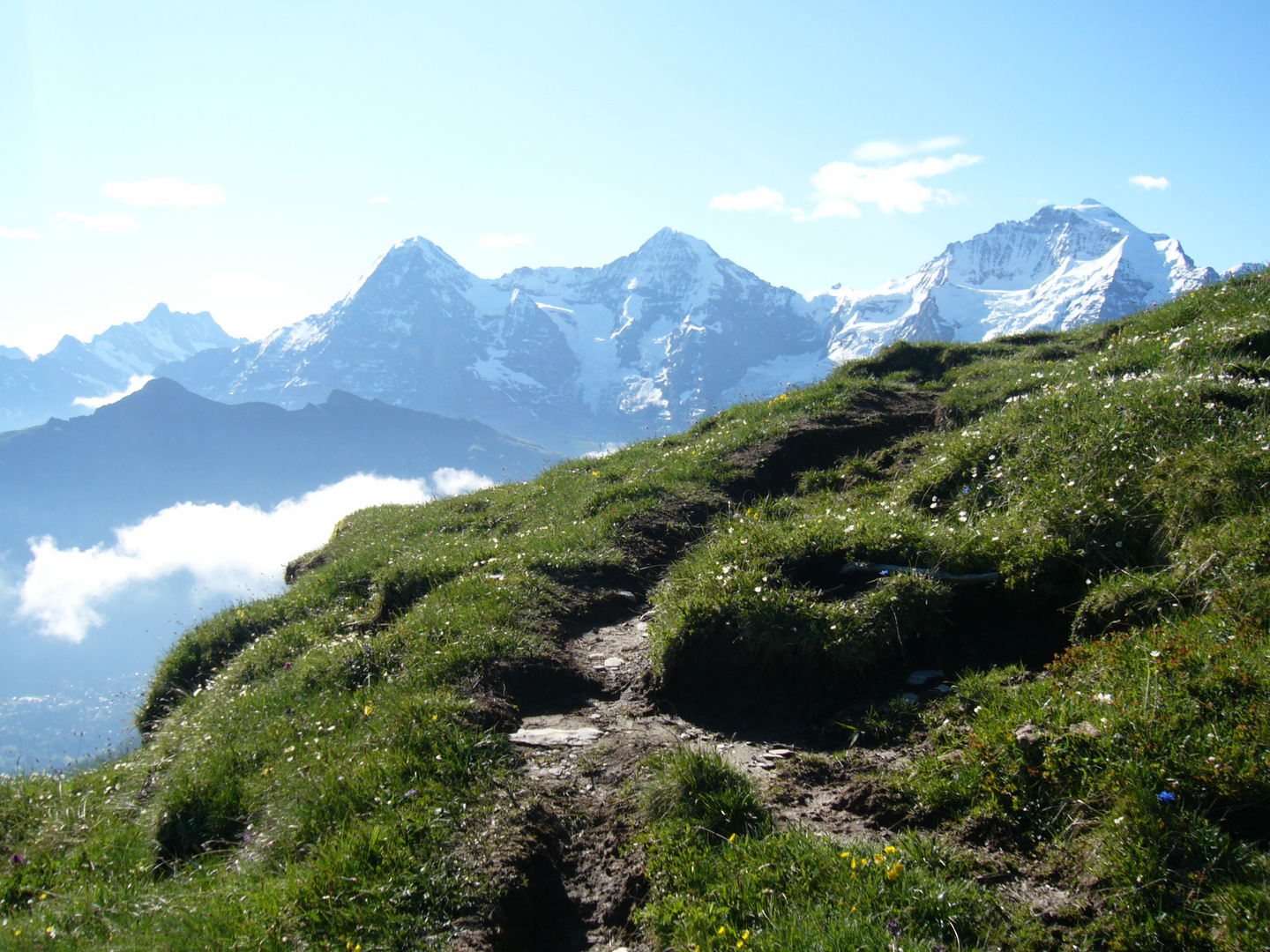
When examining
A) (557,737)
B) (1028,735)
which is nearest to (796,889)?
(1028,735)

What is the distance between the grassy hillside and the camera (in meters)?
3.75

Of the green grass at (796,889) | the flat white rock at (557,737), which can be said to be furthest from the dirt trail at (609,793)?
the green grass at (796,889)

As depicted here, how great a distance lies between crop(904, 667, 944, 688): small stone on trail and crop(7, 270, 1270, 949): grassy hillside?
112 mm

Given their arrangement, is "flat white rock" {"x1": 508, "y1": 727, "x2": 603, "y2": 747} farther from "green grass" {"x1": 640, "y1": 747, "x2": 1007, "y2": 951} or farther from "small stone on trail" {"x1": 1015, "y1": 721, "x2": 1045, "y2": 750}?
"small stone on trail" {"x1": 1015, "y1": 721, "x2": 1045, "y2": 750}

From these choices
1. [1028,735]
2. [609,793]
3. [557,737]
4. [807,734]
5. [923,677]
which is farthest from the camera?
[557,737]

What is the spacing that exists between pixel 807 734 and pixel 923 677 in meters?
1.14

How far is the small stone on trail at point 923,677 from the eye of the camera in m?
6.00

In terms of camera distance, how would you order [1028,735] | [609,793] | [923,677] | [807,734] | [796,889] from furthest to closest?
[923,677]
[807,734]
[609,793]
[1028,735]
[796,889]

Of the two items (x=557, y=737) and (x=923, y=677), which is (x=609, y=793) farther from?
(x=923, y=677)

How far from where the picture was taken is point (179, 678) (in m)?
11.9

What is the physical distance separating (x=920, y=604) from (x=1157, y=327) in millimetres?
10639

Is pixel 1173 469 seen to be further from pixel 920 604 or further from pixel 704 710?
pixel 704 710

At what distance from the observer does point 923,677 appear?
6.06 m

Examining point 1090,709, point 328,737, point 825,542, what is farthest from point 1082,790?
point 328,737
